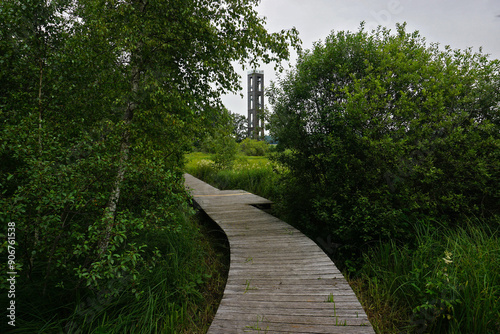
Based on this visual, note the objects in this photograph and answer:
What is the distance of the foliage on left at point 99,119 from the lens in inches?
89.7

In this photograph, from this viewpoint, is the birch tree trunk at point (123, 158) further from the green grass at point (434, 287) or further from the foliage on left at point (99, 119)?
the green grass at point (434, 287)

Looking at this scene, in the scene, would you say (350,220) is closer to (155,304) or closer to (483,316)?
(483,316)

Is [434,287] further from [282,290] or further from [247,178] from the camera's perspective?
[247,178]

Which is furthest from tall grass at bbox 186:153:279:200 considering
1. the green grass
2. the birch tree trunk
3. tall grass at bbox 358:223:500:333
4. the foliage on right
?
the birch tree trunk

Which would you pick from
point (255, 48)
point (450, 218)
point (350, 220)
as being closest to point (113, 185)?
point (255, 48)

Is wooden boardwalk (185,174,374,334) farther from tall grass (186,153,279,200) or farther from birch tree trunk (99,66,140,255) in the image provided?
tall grass (186,153,279,200)

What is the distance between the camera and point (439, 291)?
2.74 metres

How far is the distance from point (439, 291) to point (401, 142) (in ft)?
6.94

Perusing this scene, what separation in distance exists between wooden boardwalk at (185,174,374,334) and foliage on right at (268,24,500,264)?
976mm

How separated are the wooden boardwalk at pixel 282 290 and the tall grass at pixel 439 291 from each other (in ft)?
1.50

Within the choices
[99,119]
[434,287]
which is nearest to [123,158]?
[99,119]

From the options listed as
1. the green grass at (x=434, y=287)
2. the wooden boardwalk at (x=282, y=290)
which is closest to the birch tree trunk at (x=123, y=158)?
the wooden boardwalk at (x=282, y=290)

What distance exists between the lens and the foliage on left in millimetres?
2279

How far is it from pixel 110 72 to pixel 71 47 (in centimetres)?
52
